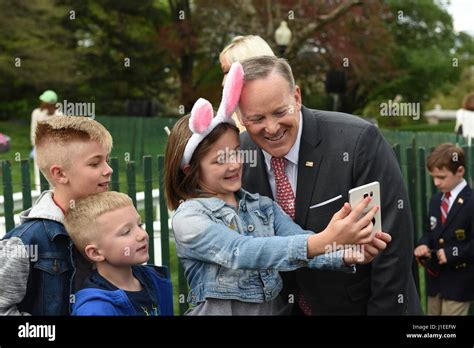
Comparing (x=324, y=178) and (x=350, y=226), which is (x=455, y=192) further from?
(x=350, y=226)

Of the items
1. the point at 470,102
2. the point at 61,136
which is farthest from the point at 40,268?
the point at 470,102

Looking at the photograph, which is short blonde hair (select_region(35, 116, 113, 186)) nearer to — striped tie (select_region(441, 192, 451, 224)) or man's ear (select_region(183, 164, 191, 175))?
man's ear (select_region(183, 164, 191, 175))

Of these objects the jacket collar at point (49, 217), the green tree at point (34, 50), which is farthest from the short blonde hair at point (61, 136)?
the green tree at point (34, 50)

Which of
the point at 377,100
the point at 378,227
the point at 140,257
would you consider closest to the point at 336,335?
the point at 378,227

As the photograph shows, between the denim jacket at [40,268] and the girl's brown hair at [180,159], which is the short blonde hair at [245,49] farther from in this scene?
the denim jacket at [40,268]

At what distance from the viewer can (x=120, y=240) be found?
272 centimetres

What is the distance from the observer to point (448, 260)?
190 inches

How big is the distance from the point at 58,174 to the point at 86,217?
21cm

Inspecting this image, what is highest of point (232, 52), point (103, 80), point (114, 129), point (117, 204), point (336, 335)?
point (103, 80)

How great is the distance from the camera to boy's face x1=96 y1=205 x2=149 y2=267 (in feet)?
8.87

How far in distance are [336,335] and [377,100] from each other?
30261 mm

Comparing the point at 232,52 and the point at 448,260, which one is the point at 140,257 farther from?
the point at 448,260

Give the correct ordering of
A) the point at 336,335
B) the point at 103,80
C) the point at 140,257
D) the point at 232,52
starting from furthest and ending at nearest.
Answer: the point at 103,80 < the point at 232,52 < the point at 140,257 < the point at 336,335

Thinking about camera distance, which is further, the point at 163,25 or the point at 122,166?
the point at 163,25
